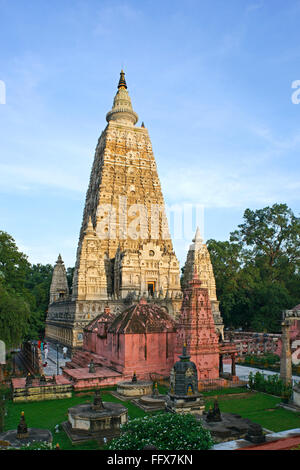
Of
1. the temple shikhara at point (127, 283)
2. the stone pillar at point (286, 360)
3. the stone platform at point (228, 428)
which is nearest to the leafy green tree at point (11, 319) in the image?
the temple shikhara at point (127, 283)

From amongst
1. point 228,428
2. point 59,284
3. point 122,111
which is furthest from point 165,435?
point 122,111

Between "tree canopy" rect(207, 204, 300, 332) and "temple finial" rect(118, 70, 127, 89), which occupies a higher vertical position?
"temple finial" rect(118, 70, 127, 89)

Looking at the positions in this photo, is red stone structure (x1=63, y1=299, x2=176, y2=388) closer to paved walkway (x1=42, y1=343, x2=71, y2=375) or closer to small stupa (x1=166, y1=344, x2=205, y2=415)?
paved walkway (x1=42, y1=343, x2=71, y2=375)

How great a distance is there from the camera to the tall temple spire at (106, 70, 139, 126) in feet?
169

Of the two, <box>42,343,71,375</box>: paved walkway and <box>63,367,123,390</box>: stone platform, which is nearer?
<box>63,367,123,390</box>: stone platform

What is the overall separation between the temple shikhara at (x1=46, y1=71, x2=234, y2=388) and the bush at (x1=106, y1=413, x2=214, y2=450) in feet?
33.5

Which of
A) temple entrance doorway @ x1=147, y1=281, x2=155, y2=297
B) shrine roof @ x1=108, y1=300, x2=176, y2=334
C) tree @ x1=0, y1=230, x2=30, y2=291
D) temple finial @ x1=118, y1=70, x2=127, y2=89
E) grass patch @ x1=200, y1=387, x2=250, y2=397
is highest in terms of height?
temple finial @ x1=118, y1=70, x2=127, y2=89

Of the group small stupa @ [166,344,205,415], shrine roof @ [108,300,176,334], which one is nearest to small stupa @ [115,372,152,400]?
shrine roof @ [108,300,176,334]

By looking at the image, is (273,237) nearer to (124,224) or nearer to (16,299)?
(124,224)

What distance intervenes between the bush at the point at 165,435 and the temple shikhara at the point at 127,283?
10202mm

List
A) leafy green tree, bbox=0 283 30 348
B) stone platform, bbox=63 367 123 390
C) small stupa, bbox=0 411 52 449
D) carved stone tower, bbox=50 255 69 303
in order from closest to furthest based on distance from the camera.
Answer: small stupa, bbox=0 411 52 449, stone platform, bbox=63 367 123 390, leafy green tree, bbox=0 283 30 348, carved stone tower, bbox=50 255 69 303

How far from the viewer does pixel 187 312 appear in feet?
62.8

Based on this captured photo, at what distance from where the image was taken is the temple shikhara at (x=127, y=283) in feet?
63.2
